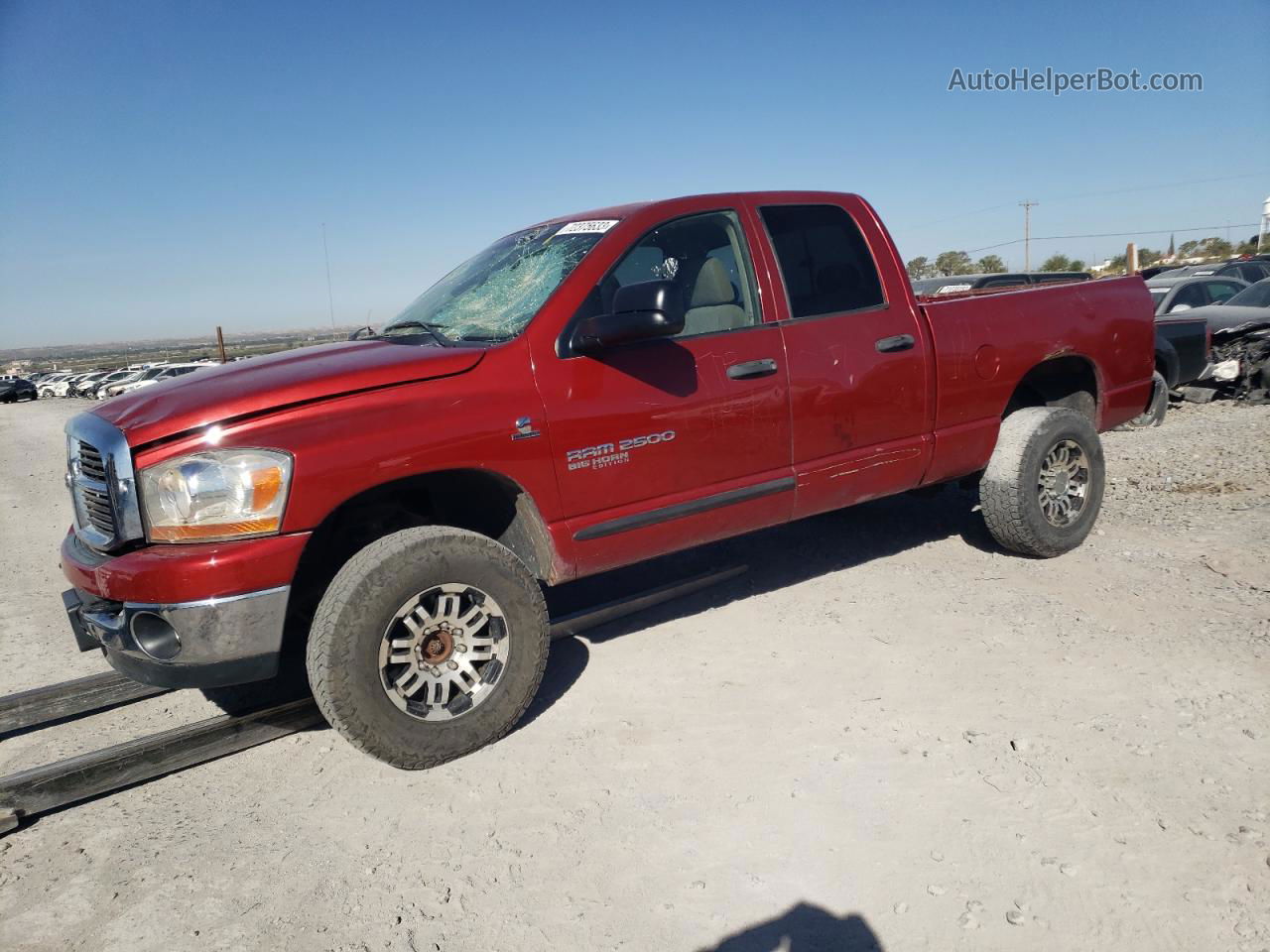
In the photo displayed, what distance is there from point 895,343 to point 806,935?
2.87 metres

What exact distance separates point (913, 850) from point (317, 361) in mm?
2735

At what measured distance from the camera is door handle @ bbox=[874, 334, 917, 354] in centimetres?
423

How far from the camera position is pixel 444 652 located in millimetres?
3223

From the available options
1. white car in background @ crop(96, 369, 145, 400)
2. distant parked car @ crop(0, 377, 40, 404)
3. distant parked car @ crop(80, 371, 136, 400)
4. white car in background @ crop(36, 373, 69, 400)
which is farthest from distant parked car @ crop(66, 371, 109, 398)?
distant parked car @ crop(0, 377, 40, 404)

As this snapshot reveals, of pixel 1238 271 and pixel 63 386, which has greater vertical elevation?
pixel 1238 271

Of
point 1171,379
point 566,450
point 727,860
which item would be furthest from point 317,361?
point 1171,379

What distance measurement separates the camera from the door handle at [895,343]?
13.9ft

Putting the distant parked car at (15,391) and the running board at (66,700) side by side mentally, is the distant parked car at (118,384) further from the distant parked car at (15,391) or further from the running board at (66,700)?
the running board at (66,700)

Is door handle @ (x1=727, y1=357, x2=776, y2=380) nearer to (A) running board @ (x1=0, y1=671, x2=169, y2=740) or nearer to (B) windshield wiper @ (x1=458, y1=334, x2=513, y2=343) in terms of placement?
(B) windshield wiper @ (x1=458, y1=334, x2=513, y2=343)

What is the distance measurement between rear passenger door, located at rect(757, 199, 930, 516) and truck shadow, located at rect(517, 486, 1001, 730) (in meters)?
0.90

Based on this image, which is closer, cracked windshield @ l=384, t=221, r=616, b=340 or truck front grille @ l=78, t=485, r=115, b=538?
truck front grille @ l=78, t=485, r=115, b=538

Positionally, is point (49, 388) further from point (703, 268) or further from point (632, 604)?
point (703, 268)

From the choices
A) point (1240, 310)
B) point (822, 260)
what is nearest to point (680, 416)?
point (822, 260)

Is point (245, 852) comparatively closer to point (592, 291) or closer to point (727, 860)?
point (727, 860)
